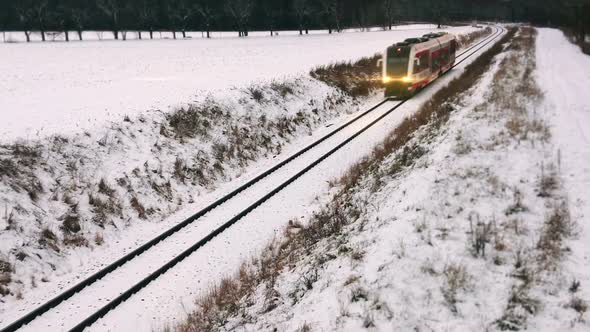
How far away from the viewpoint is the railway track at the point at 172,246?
296 inches

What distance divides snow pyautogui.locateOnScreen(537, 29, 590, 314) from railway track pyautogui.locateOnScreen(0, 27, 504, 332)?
7.32m

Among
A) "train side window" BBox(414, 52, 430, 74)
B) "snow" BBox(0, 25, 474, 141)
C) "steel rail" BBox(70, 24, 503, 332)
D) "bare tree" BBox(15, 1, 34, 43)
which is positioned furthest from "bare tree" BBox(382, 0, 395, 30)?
"steel rail" BBox(70, 24, 503, 332)

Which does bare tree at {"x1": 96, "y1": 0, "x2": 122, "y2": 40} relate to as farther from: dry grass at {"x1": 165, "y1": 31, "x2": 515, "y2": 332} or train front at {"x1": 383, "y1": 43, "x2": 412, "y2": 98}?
dry grass at {"x1": 165, "y1": 31, "x2": 515, "y2": 332}

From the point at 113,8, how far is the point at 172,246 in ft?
280

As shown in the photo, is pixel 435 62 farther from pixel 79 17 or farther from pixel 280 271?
pixel 79 17

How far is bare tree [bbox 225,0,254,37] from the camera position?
8450cm

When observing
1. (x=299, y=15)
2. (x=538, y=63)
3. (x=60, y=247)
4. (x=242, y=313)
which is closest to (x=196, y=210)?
(x=60, y=247)

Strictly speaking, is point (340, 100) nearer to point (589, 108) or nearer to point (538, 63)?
point (589, 108)

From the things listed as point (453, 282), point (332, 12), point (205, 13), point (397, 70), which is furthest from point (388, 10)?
point (453, 282)

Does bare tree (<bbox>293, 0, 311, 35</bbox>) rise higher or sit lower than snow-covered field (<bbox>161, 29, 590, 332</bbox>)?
higher

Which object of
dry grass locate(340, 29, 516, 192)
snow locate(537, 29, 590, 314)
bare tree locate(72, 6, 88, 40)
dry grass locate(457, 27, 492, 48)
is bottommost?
dry grass locate(340, 29, 516, 192)

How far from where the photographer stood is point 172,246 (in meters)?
9.60

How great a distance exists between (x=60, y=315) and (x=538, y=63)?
34813mm

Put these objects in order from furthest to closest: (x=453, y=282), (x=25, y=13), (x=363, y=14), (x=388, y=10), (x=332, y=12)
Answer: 1. (x=363, y=14)
2. (x=388, y=10)
3. (x=332, y=12)
4. (x=25, y=13)
5. (x=453, y=282)
